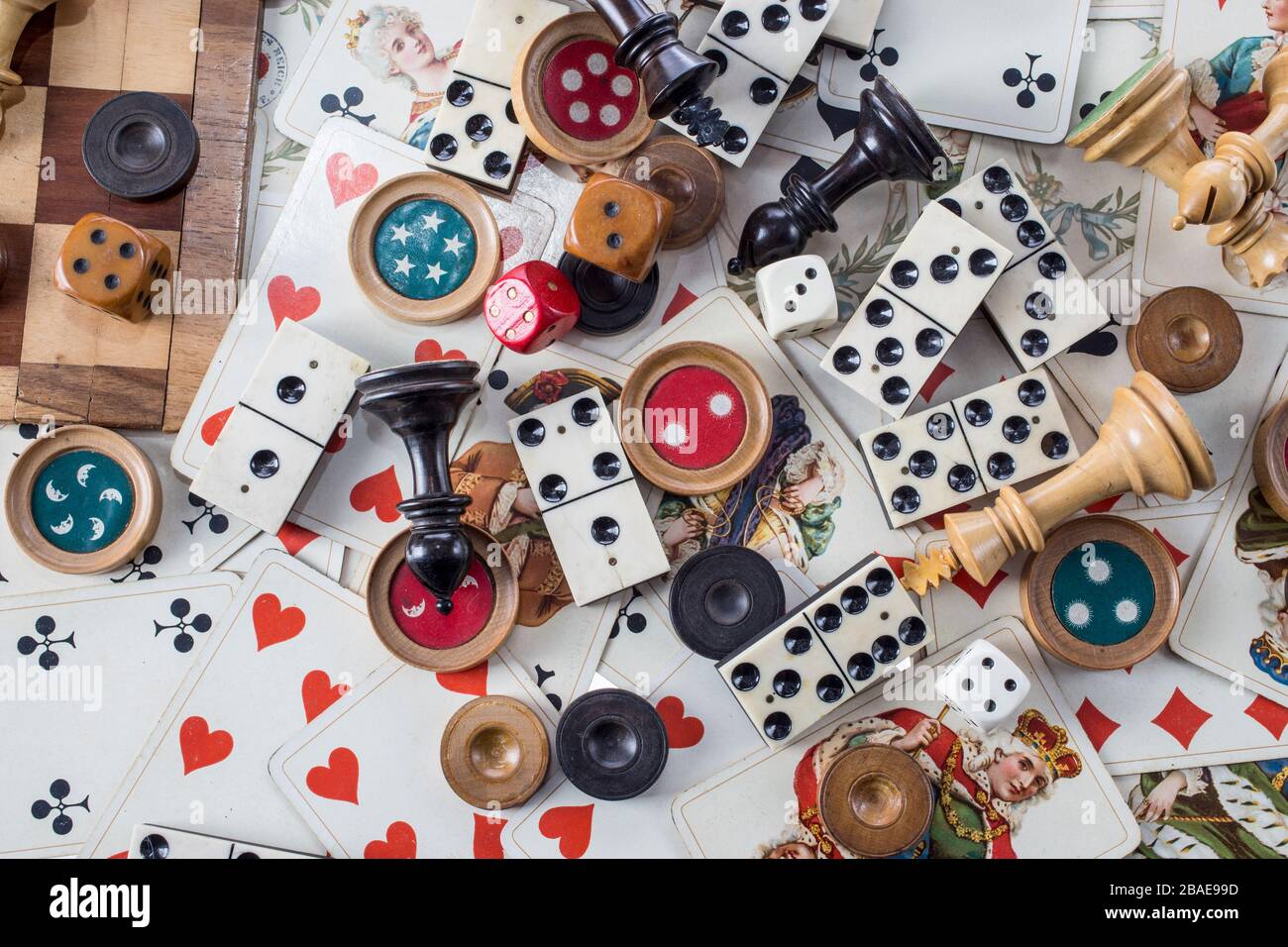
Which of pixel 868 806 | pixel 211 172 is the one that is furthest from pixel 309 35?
pixel 868 806

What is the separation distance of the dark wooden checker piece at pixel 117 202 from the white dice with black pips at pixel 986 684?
6.96ft

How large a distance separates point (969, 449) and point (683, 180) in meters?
1.03

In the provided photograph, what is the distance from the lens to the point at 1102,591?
2.76 m

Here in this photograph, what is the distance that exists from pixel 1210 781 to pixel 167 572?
283 centimetres

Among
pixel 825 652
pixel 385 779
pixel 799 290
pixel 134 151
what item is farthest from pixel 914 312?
pixel 134 151

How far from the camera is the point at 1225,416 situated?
284cm

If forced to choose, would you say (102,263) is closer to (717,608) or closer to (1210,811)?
(717,608)

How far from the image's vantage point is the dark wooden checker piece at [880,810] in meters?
2.65

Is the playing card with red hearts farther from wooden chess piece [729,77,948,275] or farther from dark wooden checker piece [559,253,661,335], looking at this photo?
wooden chess piece [729,77,948,275]

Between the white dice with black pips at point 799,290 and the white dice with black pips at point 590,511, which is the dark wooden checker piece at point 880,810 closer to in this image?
the white dice with black pips at point 590,511

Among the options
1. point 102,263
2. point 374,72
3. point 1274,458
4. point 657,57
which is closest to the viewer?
point 657,57

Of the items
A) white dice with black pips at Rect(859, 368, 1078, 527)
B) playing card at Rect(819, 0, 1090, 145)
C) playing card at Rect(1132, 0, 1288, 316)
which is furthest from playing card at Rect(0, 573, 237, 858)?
playing card at Rect(1132, 0, 1288, 316)

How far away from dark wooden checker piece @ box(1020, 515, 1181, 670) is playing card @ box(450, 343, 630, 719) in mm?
1130

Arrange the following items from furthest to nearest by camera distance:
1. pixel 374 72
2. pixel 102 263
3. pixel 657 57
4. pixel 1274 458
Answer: pixel 374 72 < pixel 1274 458 < pixel 102 263 < pixel 657 57
